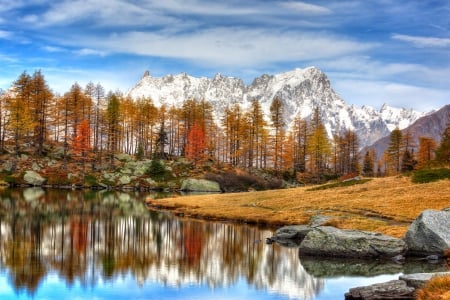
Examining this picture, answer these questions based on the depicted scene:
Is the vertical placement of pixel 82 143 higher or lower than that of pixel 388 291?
higher

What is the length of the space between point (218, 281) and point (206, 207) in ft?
114

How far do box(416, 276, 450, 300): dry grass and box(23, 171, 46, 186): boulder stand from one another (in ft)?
291

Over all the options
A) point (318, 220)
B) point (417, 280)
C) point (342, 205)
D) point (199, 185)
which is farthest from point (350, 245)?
point (199, 185)

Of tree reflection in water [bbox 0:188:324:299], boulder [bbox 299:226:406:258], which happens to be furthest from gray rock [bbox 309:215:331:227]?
boulder [bbox 299:226:406:258]

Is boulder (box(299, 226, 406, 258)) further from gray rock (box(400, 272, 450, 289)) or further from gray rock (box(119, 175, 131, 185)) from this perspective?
gray rock (box(119, 175, 131, 185))

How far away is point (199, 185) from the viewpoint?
9894 centimetres

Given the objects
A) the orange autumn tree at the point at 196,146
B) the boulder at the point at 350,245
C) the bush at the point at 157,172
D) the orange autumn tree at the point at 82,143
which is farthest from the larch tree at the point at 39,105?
the boulder at the point at 350,245

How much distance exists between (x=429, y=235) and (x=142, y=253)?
1789cm

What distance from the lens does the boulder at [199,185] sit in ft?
322

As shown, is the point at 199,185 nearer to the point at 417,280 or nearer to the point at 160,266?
the point at 160,266

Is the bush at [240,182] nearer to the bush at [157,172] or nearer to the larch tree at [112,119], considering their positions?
the bush at [157,172]

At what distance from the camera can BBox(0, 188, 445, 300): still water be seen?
808 inches

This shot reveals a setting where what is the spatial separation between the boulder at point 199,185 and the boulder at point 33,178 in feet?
95.3

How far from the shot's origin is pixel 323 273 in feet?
82.2
